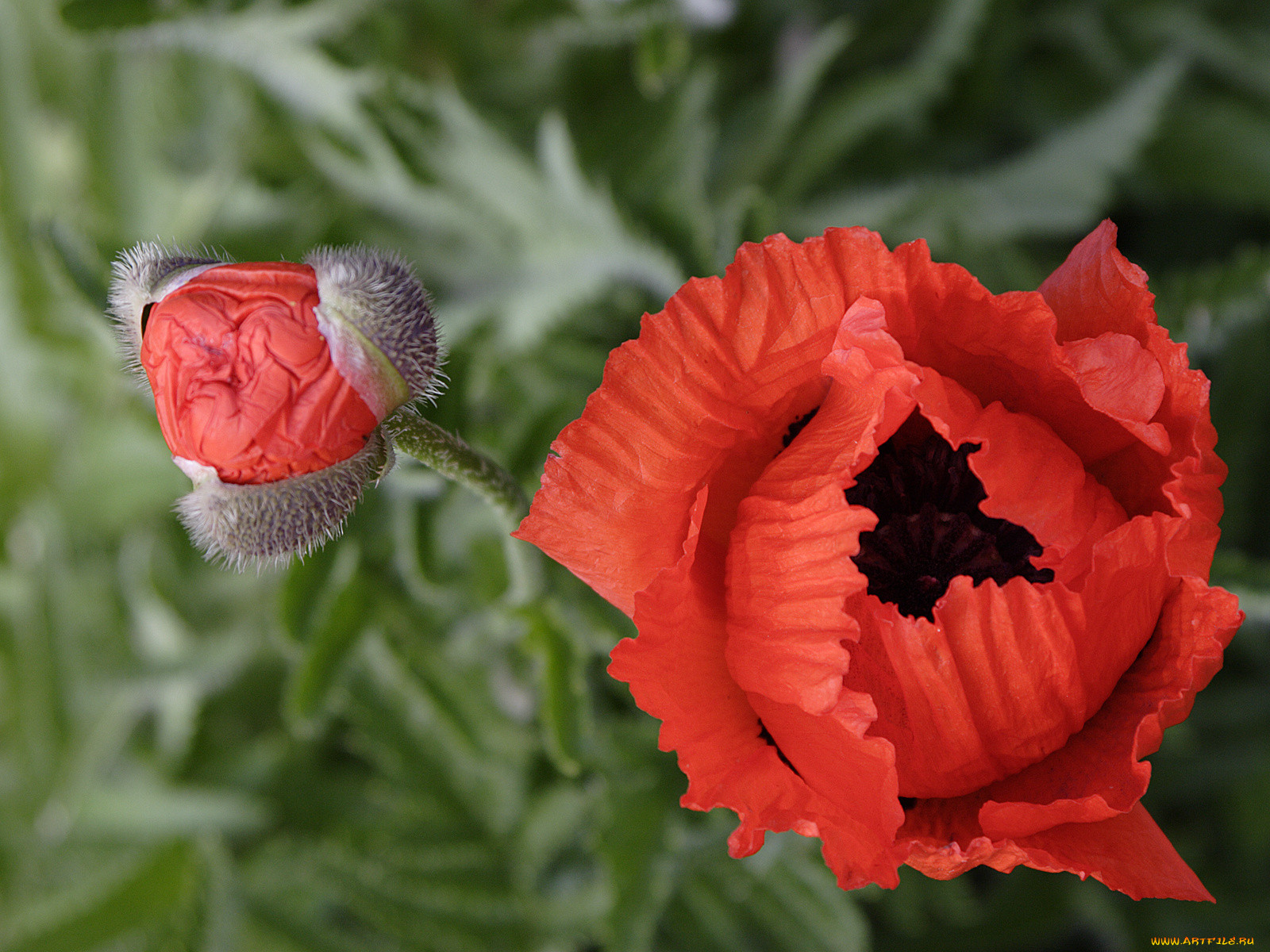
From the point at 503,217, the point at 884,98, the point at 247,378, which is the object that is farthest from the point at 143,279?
the point at 884,98

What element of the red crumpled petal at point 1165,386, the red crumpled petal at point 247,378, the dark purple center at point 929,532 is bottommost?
the dark purple center at point 929,532

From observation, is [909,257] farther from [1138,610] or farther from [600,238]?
[600,238]

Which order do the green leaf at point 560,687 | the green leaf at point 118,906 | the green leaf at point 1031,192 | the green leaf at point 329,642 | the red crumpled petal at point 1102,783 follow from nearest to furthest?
the red crumpled petal at point 1102,783
the green leaf at point 560,687
the green leaf at point 329,642
the green leaf at point 118,906
the green leaf at point 1031,192

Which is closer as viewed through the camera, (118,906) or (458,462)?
(458,462)

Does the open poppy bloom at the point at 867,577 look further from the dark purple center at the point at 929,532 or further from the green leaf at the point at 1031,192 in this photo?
the green leaf at the point at 1031,192

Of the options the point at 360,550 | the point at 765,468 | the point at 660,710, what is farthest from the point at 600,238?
the point at 660,710

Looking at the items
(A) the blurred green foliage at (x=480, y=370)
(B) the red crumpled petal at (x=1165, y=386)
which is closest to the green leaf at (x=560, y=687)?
(A) the blurred green foliage at (x=480, y=370)

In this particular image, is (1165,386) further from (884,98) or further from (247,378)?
(884,98)
